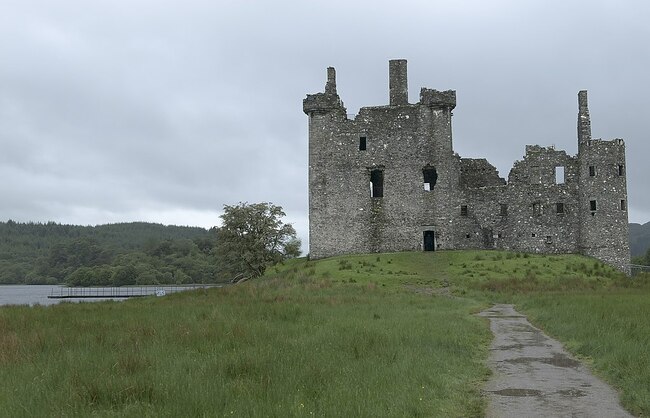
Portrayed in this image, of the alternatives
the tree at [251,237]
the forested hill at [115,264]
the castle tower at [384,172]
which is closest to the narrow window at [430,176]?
the castle tower at [384,172]

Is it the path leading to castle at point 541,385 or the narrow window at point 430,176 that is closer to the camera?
the path leading to castle at point 541,385

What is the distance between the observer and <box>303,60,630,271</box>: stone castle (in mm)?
49156

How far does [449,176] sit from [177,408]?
4268 centimetres

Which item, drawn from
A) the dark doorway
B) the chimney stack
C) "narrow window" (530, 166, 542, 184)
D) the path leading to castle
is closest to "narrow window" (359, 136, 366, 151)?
the chimney stack

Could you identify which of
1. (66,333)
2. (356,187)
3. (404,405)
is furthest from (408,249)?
(404,405)

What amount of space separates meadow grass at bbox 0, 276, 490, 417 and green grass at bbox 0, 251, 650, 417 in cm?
3

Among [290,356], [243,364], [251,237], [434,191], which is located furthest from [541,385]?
[251,237]

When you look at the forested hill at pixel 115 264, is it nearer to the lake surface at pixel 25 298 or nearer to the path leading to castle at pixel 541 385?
the lake surface at pixel 25 298

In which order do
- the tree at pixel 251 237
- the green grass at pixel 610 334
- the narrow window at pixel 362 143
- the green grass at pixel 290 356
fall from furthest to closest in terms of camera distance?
the tree at pixel 251 237 < the narrow window at pixel 362 143 < the green grass at pixel 610 334 < the green grass at pixel 290 356

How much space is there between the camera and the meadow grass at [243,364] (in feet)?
30.3

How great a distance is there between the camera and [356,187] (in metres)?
50.1

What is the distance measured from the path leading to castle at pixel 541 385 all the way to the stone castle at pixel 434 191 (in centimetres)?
3203

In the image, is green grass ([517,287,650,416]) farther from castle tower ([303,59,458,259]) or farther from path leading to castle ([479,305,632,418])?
castle tower ([303,59,458,259])

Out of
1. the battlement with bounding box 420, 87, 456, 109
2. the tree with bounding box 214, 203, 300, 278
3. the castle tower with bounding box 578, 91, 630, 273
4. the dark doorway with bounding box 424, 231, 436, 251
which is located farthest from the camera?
the tree with bounding box 214, 203, 300, 278
